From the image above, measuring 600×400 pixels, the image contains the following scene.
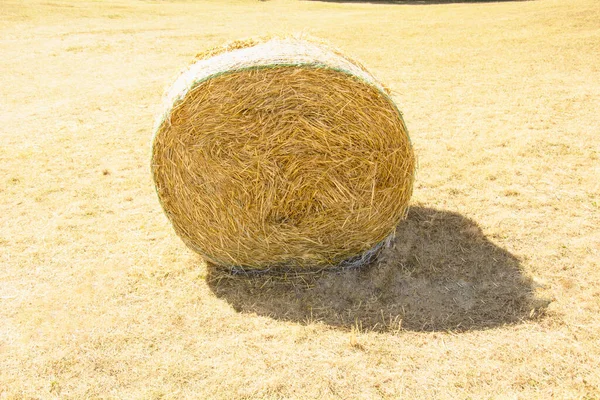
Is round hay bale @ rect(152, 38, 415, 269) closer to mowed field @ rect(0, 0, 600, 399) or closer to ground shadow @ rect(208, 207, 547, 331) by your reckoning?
ground shadow @ rect(208, 207, 547, 331)

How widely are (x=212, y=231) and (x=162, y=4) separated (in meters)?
22.1

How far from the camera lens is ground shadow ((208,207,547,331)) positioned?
3826 millimetres

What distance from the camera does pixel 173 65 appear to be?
1205 cm

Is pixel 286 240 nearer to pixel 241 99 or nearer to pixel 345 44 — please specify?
pixel 241 99

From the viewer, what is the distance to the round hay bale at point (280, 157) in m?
3.86

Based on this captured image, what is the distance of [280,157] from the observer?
13.2ft

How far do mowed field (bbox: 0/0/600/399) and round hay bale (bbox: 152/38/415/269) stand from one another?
0.33 metres

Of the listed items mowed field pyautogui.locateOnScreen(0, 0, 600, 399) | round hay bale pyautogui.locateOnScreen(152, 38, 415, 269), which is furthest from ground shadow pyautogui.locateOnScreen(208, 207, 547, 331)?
round hay bale pyautogui.locateOnScreen(152, 38, 415, 269)

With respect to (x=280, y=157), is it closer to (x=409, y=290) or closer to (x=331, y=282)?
(x=331, y=282)

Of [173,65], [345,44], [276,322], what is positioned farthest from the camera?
[345,44]

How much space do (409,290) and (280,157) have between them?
142 centimetres

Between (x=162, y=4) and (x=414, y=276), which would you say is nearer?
(x=414, y=276)

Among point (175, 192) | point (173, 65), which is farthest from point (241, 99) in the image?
point (173, 65)

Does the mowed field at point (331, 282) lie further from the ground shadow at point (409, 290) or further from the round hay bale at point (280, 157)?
the round hay bale at point (280, 157)
